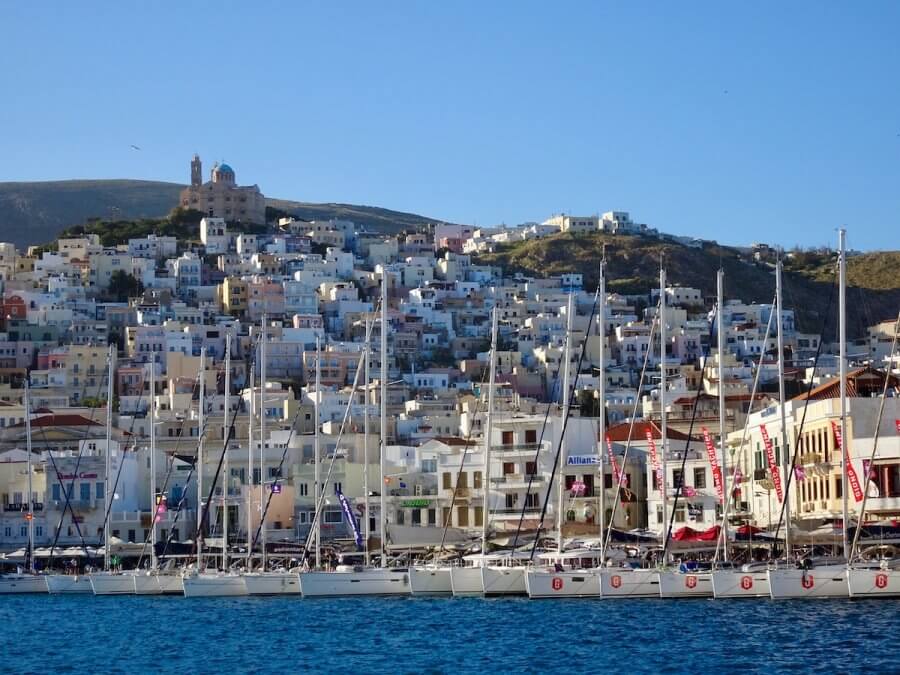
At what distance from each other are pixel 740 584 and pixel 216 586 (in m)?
18.6

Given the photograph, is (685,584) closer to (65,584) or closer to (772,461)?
(772,461)

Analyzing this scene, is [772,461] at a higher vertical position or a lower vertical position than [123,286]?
lower

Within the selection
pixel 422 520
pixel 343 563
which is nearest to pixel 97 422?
pixel 422 520

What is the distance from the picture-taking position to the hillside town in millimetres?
63781

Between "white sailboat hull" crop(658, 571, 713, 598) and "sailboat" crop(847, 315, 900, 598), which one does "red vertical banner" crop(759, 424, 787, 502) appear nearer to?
"white sailboat hull" crop(658, 571, 713, 598)

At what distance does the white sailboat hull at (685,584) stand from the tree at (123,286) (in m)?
124

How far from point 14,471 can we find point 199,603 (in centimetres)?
3186

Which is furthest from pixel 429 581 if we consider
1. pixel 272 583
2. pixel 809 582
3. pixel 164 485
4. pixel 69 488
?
pixel 69 488

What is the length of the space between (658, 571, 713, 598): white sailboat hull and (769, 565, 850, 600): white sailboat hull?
294 centimetres

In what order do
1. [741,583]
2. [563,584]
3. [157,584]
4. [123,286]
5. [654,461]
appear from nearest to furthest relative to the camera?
[741,583], [563,584], [157,584], [654,461], [123,286]

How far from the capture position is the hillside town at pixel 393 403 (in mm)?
63781

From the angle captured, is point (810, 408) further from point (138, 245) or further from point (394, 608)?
point (138, 245)

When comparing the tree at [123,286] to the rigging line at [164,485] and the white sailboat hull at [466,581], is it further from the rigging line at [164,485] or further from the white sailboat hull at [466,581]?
the white sailboat hull at [466,581]

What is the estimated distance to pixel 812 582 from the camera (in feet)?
158
